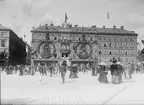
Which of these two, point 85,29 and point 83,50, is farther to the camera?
point 85,29

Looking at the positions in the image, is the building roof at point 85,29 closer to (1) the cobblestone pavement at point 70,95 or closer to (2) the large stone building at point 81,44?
(2) the large stone building at point 81,44

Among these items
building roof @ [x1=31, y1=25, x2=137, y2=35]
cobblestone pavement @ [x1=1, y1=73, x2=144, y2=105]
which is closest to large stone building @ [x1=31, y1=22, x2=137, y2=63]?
building roof @ [x1=31, y1=25, x2=137, y2=35]

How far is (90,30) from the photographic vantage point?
69.2 meters

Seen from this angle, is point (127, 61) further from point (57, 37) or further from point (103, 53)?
point (57, 37)

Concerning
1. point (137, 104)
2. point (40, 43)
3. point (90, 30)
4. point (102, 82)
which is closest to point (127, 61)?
point (90, 30)

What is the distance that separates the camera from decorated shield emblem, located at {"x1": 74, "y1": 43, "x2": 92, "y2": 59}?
67.3 metres

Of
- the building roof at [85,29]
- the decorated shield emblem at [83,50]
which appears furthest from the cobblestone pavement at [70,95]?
the building roof at [85,29]

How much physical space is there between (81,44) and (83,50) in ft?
7.04

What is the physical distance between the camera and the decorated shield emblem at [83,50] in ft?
221

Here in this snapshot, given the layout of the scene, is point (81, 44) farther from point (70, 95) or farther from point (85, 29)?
point (70, 95)

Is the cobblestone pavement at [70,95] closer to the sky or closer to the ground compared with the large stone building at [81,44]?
closer to the ground

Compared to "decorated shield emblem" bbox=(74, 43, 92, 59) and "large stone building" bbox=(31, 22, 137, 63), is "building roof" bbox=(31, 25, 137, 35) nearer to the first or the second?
"large stone building" bbox=(31, 22, 137, 63)

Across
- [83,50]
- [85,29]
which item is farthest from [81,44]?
[85,29]

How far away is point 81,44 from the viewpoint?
224 feet
